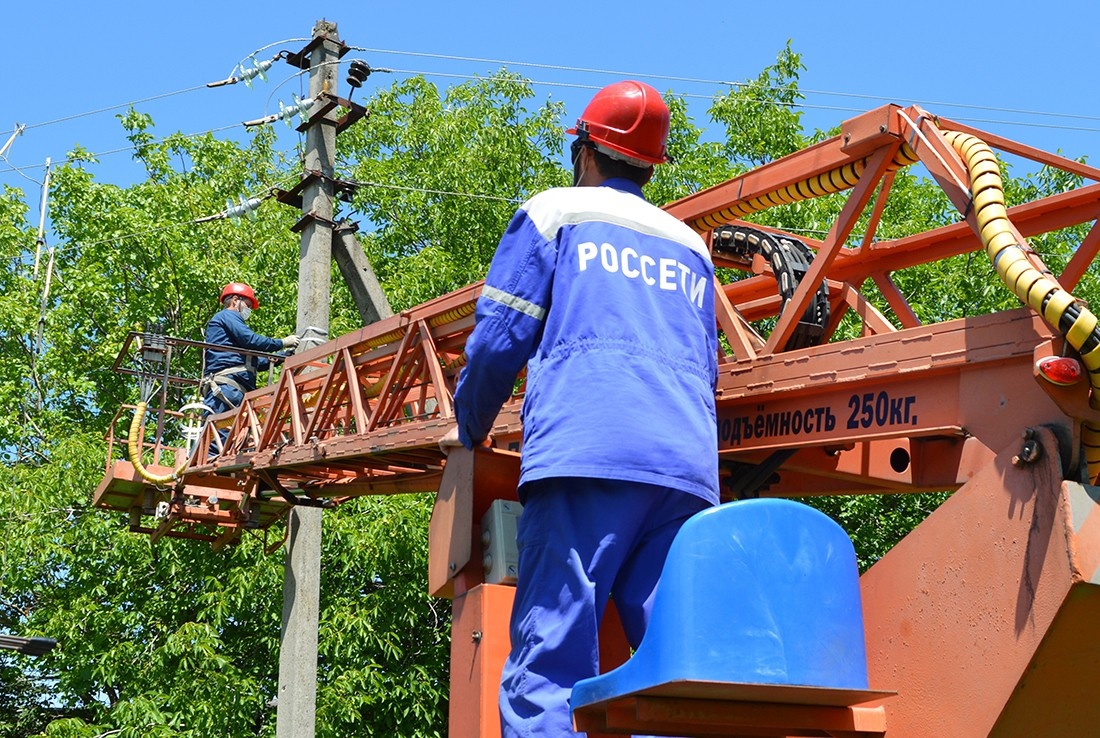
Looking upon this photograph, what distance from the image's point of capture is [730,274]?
1727 centimetres

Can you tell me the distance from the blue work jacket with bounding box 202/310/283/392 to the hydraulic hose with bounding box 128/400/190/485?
2.97ft

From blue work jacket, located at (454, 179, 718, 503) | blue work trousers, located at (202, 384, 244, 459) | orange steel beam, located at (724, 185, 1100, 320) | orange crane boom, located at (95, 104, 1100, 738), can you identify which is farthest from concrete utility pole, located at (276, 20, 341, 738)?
blue work jacket, located at (454, 179, 718, 503)

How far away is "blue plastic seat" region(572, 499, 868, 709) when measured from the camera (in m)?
2.64

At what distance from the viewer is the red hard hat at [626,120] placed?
355 centimetres

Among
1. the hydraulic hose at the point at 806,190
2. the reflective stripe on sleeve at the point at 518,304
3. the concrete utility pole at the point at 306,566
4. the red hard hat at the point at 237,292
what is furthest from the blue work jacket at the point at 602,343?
the red hard hat at the point at 237,292

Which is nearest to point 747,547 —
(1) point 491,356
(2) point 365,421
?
(1) point 491,356

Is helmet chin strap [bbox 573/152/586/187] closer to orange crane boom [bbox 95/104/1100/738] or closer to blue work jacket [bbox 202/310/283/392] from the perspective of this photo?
orange crane boom [bbox 95/104/1100/738]

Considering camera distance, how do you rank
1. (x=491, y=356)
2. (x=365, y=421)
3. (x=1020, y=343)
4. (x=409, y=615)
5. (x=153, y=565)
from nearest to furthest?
1. (x=491, y=356)
2. (x=1020, y=343)
3. (x=365, y=421)
4. (x=409, y=615)
5. (x=153, y=565)

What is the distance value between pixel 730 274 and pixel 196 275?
793 cm

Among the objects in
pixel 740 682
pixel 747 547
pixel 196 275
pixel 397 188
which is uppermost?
pixel 397 188

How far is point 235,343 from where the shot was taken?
478 inches

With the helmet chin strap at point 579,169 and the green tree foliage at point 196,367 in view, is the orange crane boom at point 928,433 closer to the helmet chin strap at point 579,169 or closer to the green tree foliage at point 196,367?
the helmet chin strap at point 579,169

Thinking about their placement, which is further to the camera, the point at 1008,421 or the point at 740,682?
the point at 1008,421

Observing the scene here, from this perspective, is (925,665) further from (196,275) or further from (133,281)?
(133,281)
